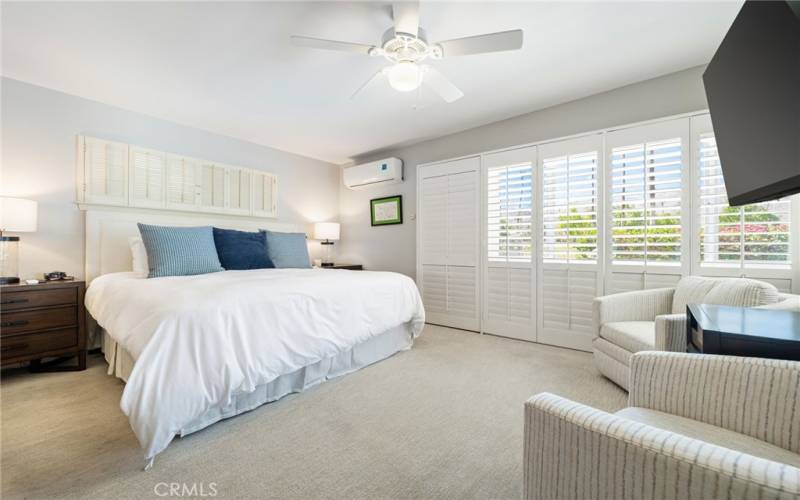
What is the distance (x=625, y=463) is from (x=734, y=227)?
8.57ft

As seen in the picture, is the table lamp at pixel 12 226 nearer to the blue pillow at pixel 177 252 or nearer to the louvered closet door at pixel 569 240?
the blue pillow at pixel 177 252

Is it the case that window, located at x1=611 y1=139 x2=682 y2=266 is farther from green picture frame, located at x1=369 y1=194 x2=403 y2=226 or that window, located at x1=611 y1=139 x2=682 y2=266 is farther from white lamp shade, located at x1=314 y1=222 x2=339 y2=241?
white lamp shade, located at x1=314 y1=222 x2=339 y2=241

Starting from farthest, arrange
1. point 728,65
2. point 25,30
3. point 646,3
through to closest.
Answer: point 25,30 < point 646,3 < point 728,65

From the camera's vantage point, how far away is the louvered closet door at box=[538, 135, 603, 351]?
2.93 m

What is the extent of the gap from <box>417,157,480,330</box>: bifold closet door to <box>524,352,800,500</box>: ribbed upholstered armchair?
2.55 meters

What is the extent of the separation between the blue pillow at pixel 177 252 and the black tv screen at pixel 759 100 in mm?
3398

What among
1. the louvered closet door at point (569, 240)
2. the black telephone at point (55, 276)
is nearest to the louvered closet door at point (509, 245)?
the louvered closet door at point (569, 240)

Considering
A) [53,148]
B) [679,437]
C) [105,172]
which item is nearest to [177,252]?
[105,172]

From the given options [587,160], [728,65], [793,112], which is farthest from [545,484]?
[587,160]

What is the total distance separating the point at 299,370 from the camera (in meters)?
2.19

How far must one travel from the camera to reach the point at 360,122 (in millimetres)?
3594

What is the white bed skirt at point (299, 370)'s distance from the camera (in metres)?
1.84

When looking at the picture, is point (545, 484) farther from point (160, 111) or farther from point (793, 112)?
point (160, 111)

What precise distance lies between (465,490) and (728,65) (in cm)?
182
